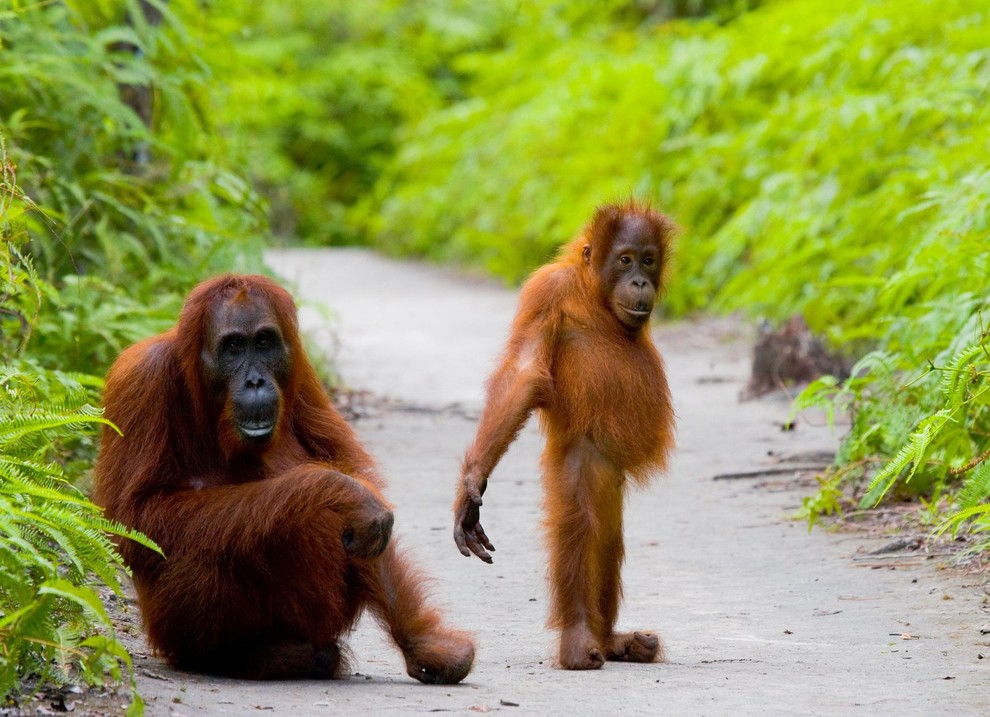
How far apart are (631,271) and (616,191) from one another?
7.60 metres

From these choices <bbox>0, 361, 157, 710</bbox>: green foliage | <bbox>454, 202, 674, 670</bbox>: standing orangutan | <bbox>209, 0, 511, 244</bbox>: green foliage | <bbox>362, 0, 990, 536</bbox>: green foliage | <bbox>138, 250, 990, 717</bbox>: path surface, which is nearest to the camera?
<bbox>0, 361, 157, 710</bbox>: green foliage

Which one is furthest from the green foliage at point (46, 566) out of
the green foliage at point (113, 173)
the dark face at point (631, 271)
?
the green foliage at point (113, 173)

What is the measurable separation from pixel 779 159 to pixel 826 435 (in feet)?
16.8

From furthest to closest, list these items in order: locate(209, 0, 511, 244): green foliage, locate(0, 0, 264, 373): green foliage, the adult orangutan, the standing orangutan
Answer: locate(209, 0, 511, 244): green foliage < locate(0, 0, 264, 373): green foliage < the standing orangutan < the adult orangutan

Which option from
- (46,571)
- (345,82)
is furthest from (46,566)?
(345,82)

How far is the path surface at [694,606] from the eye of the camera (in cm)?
363

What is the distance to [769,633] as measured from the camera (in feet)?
15.2

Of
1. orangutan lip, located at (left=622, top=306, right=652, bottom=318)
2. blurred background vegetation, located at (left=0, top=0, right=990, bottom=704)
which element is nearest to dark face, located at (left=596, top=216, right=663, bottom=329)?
orangutan lip, located at (left=622, top=306, right=652, bottom=318)

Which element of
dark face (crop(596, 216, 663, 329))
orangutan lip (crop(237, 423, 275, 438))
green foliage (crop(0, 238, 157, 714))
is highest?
dark face (crop(596, 216, 663, 329))

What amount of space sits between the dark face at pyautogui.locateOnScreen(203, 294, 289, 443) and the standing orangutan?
0.66 m

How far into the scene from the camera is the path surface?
3633mm

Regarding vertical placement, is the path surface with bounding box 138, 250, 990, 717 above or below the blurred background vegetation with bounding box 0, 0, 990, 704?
below

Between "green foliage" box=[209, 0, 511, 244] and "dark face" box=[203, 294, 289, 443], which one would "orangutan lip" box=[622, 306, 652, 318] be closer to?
"dark face" box=[203, 294, 289, 443]

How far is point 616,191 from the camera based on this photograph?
12086 millimetres
